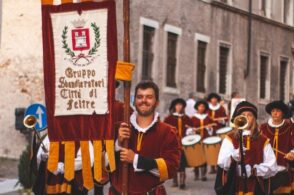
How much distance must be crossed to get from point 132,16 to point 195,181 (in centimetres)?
741

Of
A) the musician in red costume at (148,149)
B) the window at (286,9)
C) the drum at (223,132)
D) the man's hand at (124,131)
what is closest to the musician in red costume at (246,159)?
the musician in red costume at (148,149)

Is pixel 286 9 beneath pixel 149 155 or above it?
above

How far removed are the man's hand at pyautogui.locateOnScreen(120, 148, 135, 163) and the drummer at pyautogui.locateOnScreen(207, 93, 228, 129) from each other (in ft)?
42.3

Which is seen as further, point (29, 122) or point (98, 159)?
point (29, 122)

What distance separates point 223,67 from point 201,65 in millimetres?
2114

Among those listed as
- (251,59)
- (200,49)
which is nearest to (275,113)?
(200,49)

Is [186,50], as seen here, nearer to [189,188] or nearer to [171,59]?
[171,59]

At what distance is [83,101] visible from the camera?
711 cm

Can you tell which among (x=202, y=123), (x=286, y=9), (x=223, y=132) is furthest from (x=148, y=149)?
(x=286, y=9)

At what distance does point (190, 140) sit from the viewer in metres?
17.9

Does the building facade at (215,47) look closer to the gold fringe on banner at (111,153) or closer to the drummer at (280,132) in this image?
the drummer at (280,132)

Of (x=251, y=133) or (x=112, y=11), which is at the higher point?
(x=112, y=11)

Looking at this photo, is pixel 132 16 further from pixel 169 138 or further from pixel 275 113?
pixel 169 138

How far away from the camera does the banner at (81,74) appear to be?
7.06m
